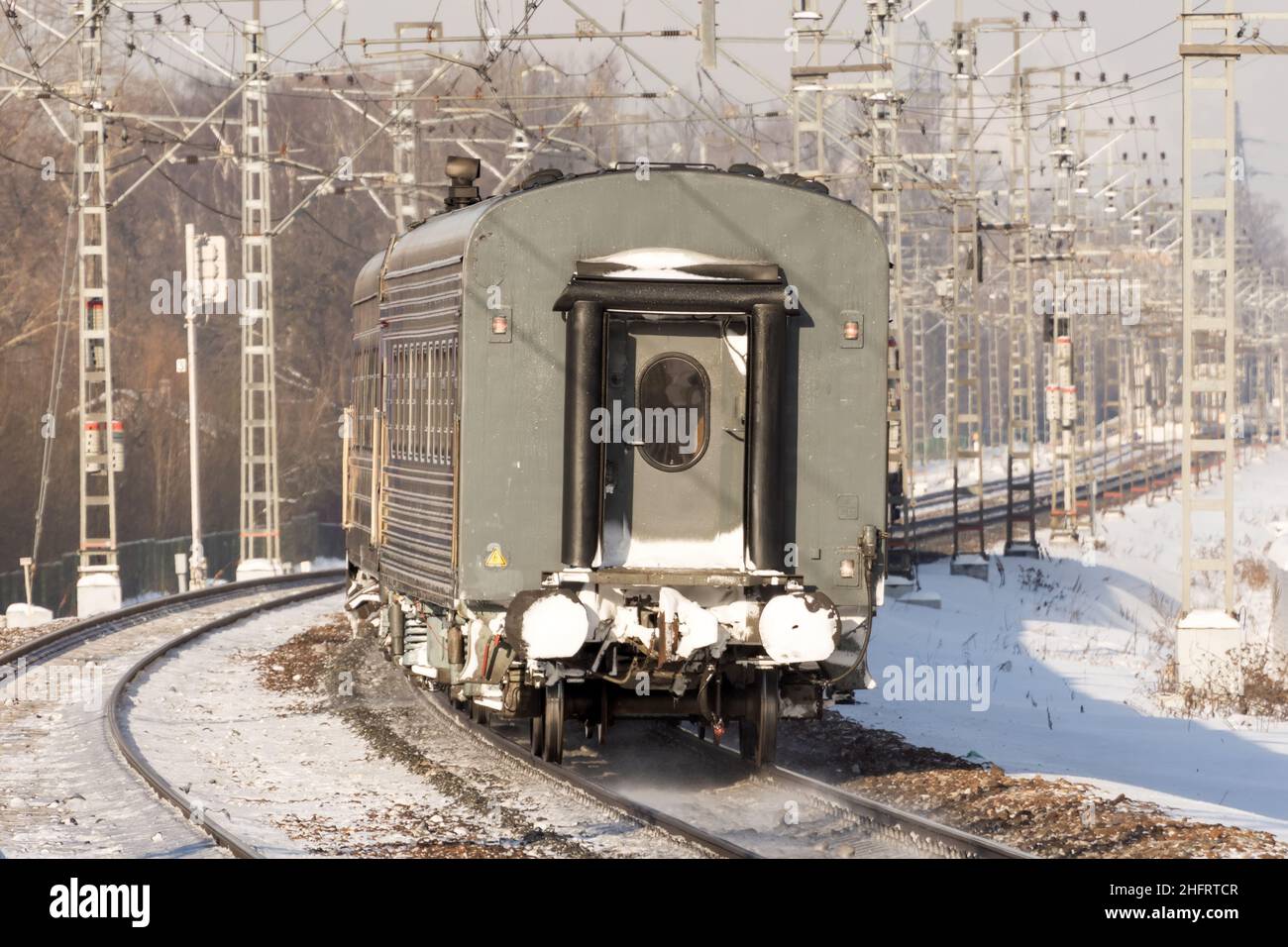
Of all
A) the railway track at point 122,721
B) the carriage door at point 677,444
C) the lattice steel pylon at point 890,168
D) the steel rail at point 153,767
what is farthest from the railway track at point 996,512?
the carriage door at point 677,444

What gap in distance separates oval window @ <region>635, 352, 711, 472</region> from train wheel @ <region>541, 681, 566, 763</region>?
161 centimetres

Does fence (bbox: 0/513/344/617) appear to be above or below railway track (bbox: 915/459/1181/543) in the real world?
below

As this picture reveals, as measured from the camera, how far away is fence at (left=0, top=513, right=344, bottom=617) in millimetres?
43062

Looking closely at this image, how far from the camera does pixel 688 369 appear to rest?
1205cm

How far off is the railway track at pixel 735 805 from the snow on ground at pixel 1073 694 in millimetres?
2164

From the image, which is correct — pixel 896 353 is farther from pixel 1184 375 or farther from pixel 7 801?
pixel 7 801

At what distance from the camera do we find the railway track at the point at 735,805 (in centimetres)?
1071

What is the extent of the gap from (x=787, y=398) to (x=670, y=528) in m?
1.09

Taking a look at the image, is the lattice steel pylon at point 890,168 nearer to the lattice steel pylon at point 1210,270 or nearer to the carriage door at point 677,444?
the lattice steel pylon at point 1210,270

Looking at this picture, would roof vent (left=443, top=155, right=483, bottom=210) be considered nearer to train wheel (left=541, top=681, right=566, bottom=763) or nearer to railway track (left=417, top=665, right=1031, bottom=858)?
railway track (left=417, top=665, right=1031, bottom=858)

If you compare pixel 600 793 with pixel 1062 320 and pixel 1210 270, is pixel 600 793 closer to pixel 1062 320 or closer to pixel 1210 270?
pixel 1210 270

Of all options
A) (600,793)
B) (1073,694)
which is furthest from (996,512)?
(600,793)

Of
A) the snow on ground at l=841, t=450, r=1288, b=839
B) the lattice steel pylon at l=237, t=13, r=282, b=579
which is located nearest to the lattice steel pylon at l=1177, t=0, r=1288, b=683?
the snow on ground at l=841, t=450, r=1288, b=839
